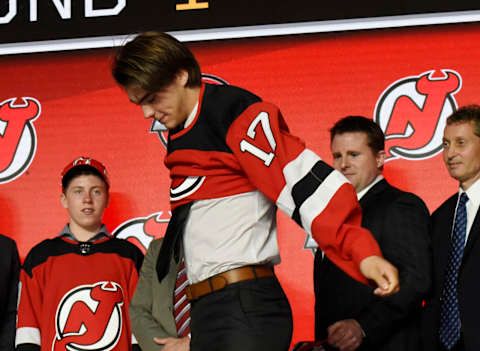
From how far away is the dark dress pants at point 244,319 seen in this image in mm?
1460

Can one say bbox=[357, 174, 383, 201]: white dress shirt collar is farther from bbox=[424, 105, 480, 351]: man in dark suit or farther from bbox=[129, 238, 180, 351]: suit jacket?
bbox=[129, 238, 180, 351]: suit jacket

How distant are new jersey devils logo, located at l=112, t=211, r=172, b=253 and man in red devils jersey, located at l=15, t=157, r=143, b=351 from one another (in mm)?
312

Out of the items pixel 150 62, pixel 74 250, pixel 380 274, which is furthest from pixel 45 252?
pixel 380 274

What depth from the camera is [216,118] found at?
61.1 inches

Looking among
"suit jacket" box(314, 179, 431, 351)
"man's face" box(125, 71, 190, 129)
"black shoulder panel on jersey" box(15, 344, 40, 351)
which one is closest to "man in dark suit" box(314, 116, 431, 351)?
"suit jacket" box(314, 179, 431, 351)

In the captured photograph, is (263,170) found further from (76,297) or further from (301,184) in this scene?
(76,297)

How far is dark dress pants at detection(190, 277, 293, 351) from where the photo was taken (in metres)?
1.46

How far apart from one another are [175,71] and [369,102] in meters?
1.75

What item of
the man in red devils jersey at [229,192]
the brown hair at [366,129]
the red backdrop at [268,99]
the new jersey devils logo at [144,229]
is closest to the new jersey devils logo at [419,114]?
the red backdrop at [268,99]

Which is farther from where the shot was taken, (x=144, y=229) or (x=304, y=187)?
(x=144, y=229)

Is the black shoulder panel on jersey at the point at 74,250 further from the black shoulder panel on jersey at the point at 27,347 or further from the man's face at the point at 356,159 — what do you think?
the man's face at the point at 356,159

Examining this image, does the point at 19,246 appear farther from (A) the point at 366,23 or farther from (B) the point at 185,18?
(A) the point at 366,23

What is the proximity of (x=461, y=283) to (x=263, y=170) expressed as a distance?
1.06 meters

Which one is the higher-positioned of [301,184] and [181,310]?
[301,184]
